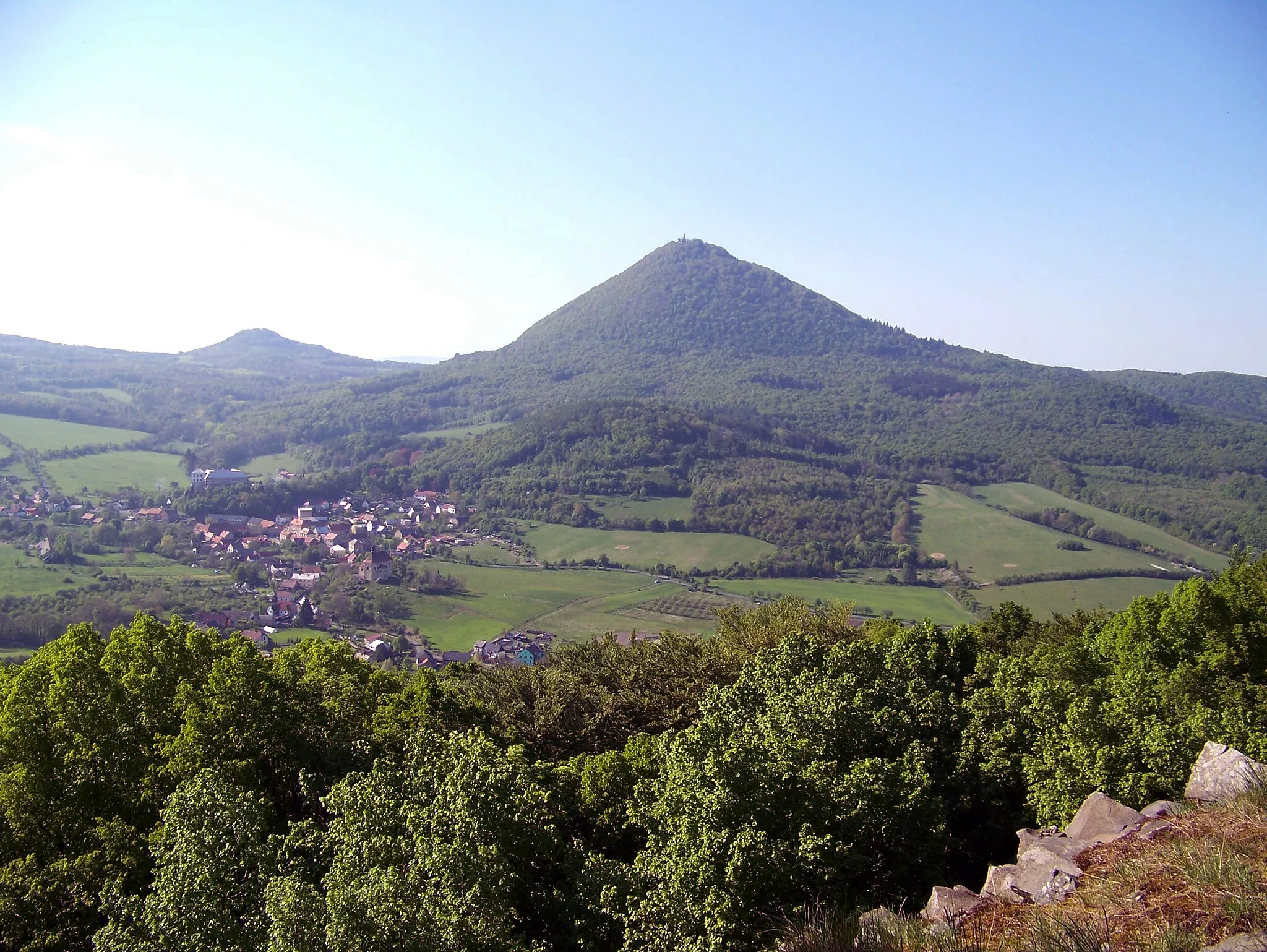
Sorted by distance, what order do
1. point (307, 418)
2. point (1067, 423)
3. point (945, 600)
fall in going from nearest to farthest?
point (945, 600), point (1067, 423), point (307, 418)

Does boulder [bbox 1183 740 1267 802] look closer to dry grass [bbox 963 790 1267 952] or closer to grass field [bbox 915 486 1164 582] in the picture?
dry grass [bbox 963 790 1267 952]

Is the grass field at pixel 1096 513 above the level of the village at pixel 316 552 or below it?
above

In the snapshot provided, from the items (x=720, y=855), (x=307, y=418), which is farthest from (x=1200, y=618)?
(x=307, y=418)

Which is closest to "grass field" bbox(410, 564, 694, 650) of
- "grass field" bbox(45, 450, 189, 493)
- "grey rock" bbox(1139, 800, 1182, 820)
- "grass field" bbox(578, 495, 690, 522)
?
"grass field" bbox(578, 495, 690, 522)

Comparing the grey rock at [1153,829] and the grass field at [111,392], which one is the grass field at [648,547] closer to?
the grey rock at [1153,829]

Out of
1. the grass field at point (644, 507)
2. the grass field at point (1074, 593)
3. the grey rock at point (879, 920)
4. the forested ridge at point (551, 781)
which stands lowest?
the grass field at point (1074, 593)

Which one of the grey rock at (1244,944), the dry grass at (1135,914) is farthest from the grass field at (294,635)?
the grey rock at (1244,944)

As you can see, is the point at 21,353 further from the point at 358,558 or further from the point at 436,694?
the point at 436,694
